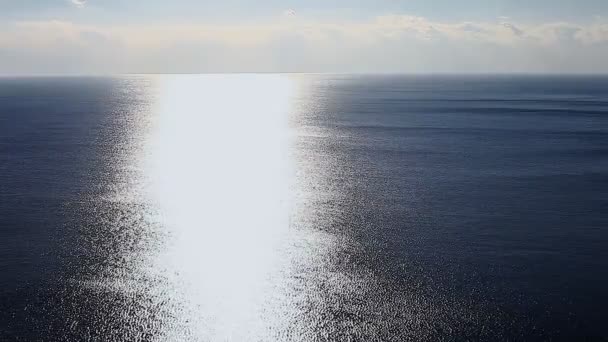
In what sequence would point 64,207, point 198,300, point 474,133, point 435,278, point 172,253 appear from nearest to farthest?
point 198,300, point 435,278, point 172,253, point 64,207, point 474,133

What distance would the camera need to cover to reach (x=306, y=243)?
165ft

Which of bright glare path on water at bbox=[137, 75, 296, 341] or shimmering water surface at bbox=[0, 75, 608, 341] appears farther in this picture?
bright glare path on water at bbox=[137, 75, 296, 341]

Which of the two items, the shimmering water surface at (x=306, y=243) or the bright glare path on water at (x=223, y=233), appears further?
the bright glare path on water at (x=223, y=233)

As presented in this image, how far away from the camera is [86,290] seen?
1565 inches

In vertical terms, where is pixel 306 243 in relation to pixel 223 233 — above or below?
above

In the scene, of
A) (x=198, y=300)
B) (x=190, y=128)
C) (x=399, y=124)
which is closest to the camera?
(x=198, y=300)

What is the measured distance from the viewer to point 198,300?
128 ft

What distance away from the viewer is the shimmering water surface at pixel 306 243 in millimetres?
35625

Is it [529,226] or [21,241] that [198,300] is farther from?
[529,226]

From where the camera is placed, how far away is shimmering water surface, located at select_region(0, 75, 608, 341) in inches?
1403

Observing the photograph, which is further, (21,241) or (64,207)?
(64,207)

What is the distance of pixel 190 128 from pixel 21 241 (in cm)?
10817

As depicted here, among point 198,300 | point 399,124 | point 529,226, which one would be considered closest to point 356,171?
point 529,226

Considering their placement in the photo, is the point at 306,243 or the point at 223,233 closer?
the point at 306,243
